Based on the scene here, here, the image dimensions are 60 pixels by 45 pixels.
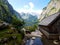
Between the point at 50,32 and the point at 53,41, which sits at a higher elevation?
the point at 50,32

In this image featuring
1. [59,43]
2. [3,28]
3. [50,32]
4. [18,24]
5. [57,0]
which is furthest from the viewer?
[57,0]

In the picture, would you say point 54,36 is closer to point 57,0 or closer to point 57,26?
→ point 57,26

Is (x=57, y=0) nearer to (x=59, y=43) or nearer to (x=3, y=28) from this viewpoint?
(x=3, y=28)

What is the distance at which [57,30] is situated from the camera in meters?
21.9

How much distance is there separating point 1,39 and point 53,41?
33.4 ft

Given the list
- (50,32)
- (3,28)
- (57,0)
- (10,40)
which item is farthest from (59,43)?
(57,0)

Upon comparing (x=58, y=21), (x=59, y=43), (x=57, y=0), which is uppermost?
(x=57, y=0)

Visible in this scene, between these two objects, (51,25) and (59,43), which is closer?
(59,43)

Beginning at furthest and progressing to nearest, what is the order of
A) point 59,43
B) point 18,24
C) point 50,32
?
1. point 18,24
2. point 50,32
3. point 59,43

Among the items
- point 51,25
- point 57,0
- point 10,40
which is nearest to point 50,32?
point 51,25

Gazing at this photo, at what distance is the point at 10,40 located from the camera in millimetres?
26734

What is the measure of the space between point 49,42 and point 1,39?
30.7 feet

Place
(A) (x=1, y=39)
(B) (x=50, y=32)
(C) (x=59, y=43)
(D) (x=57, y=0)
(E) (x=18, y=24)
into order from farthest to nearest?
(D) (x=57, y=0), (E) (x=18, y=24), (A) (x=1, y=39), (B) (x=50, y=32), (C) (x=59, y=43)

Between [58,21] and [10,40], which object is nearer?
[58,21]
